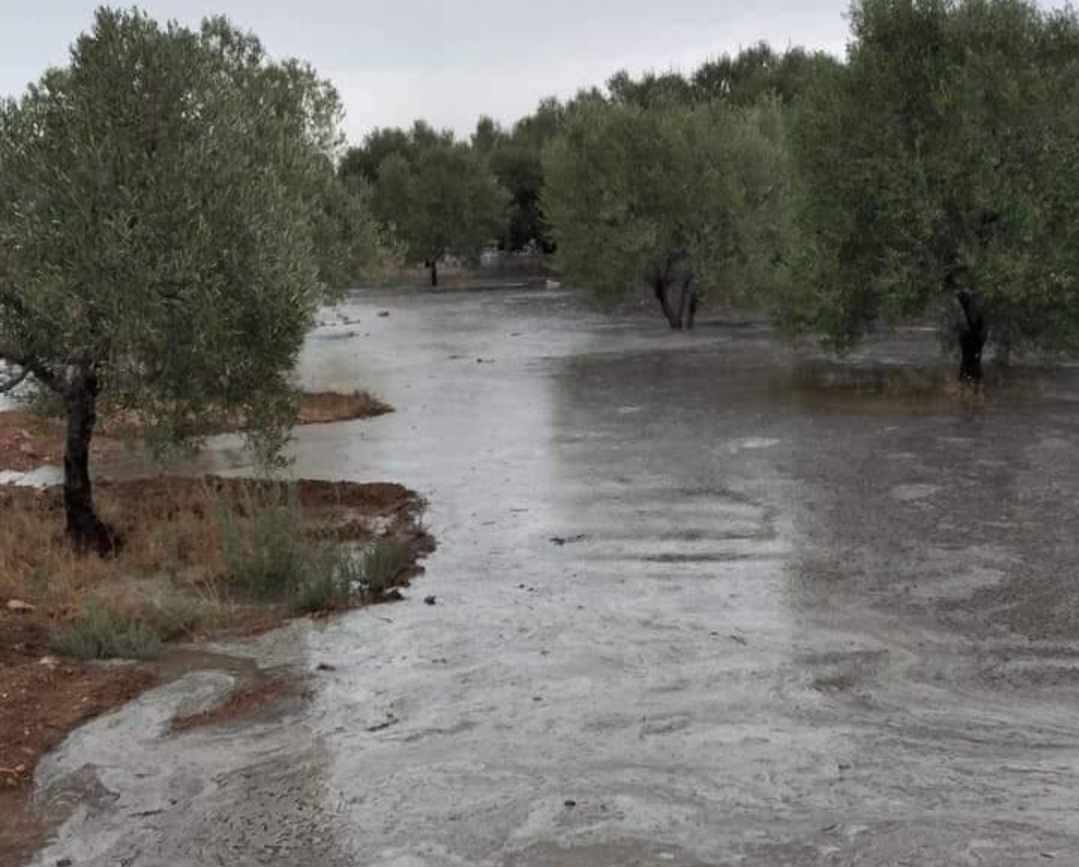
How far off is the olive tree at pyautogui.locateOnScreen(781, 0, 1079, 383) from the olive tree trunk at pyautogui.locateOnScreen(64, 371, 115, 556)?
16.5 m

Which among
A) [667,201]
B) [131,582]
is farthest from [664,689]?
[667,201]

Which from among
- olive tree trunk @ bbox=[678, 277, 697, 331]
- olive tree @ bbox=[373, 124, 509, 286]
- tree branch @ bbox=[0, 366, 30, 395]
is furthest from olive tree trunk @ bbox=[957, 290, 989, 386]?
olive tree @ bbox=[373, 124, 509, 286]

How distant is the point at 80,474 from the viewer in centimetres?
1394

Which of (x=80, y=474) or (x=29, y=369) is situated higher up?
(x=29, y=369)

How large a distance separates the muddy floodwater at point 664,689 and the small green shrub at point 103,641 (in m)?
0.76

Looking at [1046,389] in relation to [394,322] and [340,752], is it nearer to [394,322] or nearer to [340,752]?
[340,752]

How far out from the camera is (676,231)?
41781 millimetres

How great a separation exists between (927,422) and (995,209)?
4985 mm

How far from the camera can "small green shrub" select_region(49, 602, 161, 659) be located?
10.5m

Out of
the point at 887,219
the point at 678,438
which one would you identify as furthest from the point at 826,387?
the point at 678,438

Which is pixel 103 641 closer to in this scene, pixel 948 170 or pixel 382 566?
pixel 382 566

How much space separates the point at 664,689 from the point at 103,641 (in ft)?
16.0

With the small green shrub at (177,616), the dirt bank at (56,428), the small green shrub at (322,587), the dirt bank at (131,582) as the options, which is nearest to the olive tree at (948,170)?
the dirt bank at (56,428)

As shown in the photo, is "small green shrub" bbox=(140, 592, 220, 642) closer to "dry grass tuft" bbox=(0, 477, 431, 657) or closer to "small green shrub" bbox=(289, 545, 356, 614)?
"dry grass tuft" bbox=(0, 477, 431, 657)
